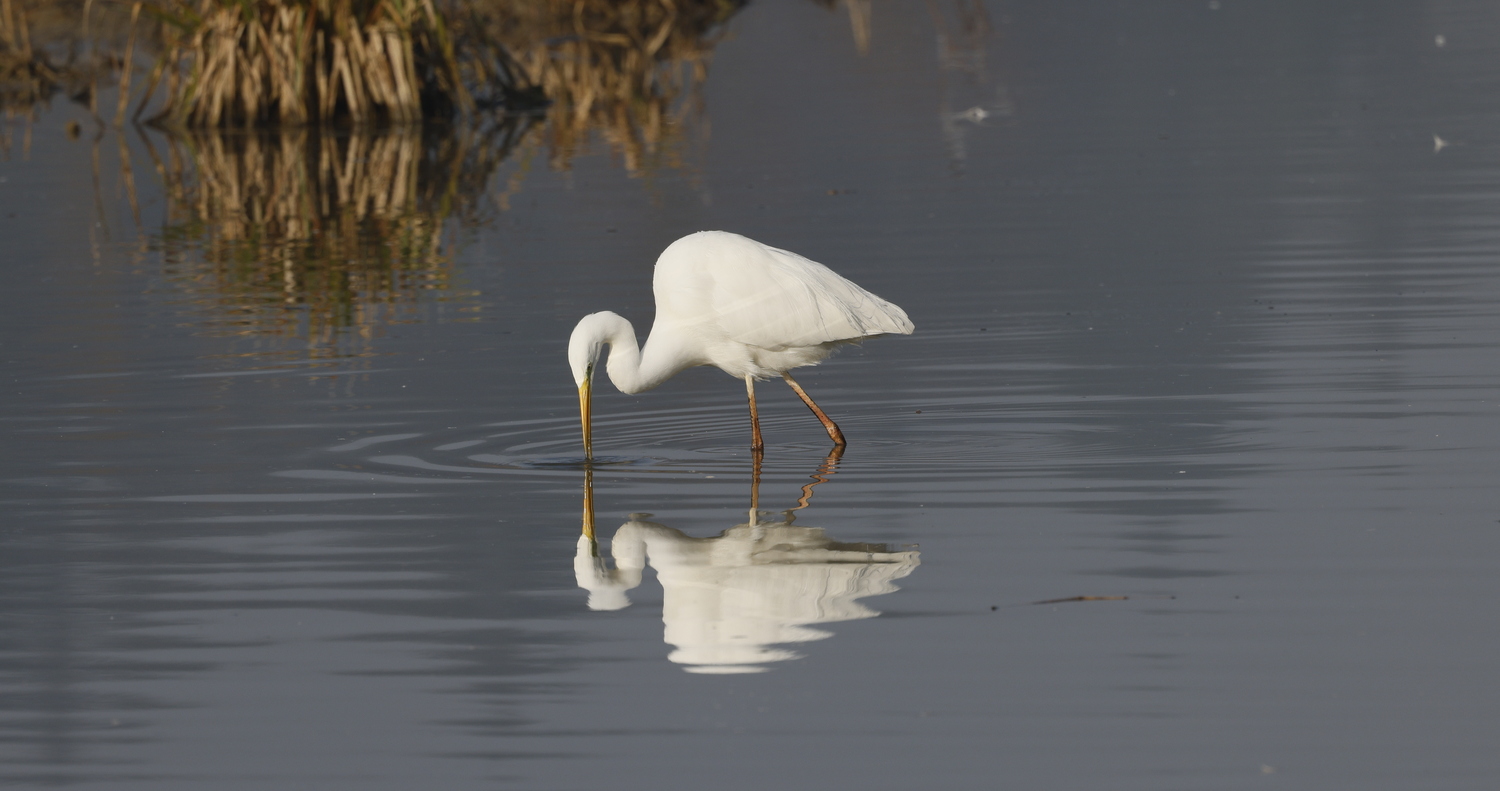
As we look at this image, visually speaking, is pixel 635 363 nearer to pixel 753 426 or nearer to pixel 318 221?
pixel 753 426

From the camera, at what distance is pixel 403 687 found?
6.12 metres

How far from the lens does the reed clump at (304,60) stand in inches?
918

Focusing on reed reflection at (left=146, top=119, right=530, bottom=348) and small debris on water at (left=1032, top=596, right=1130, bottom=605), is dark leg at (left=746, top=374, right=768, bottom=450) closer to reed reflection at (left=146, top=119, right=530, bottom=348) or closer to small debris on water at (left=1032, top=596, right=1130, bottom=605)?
small debris on water at (left=1032, top=596, right=1130, bottom=605)

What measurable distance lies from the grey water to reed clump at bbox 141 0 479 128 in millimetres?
5054

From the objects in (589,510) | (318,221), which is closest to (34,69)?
(318,221)

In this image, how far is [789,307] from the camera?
952 cm

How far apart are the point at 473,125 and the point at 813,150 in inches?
235

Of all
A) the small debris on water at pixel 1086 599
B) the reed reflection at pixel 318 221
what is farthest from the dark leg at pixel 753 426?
the reed reflection at pixel 318 221

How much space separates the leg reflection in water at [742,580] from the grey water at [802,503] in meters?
0.03

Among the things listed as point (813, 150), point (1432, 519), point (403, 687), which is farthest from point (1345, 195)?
point (403, 687)

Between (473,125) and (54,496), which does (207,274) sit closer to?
(54,496)

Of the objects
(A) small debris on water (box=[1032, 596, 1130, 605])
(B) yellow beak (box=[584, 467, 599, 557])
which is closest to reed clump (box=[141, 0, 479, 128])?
(B) yellow beak (box=[584, 467, 599, 557])

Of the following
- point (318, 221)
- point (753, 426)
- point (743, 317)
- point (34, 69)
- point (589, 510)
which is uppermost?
point (34, 69)

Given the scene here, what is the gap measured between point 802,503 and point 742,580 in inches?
55.5
